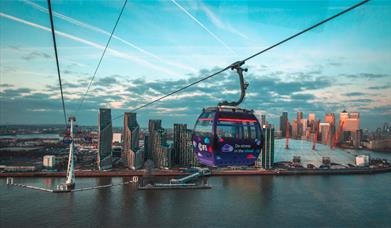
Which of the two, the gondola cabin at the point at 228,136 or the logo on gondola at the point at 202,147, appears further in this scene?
the logo on gondola at the point at 202,147

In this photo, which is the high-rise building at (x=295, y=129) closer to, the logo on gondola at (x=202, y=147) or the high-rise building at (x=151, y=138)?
the high-rise building at (x=151, y=138)

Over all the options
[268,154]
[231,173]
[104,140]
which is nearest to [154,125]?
[104,140]

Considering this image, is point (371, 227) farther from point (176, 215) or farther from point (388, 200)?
point (176, 215)

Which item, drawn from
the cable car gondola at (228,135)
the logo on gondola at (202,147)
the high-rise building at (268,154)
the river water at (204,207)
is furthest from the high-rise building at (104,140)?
the cable car gondola at (228,135)

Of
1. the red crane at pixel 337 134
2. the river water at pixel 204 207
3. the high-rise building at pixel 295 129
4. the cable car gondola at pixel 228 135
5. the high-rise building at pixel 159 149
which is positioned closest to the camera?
the cable car gondola at pixel 228 135

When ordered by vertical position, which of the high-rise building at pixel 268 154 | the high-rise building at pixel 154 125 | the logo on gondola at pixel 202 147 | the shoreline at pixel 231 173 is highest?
the high-rise building at pixel 154 125

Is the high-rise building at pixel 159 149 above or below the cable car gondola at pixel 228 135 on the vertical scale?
below

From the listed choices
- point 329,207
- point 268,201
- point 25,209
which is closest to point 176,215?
point 268,201
